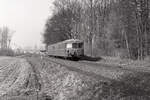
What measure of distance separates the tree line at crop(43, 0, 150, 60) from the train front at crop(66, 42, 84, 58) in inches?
177

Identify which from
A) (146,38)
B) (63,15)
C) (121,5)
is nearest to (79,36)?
(63,15)

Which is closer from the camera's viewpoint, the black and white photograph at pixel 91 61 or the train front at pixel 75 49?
the black and white photograph at pixel 91 61

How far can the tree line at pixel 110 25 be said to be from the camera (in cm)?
2630

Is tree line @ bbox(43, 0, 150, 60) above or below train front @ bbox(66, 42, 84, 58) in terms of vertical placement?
above

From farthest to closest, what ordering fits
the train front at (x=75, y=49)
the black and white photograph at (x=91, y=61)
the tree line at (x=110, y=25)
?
the train front at (x=75, y=49), the tree line at (x=110, y=25), the black and white photograph at (x=91, y=61)

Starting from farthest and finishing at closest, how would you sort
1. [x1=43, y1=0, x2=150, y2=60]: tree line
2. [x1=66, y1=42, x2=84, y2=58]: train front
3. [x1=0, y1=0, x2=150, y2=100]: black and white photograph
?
[x1=66, y1=42, x2=84, y2=58]: train front
[x1=43, y1=0, x2=150, y2=60]: tree line
[x1=0, y1=0, x2=150, y2=100]: black and white photograph

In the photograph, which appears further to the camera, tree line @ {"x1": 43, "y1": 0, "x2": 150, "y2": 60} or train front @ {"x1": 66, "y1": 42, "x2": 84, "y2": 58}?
train front @ {"x1": 66, "y1": 42, "x2": 84, "y2": 58}

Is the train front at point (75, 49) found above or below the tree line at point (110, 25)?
below

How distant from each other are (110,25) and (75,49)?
732 cm

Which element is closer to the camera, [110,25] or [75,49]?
[75,49]

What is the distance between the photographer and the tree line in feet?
86.3

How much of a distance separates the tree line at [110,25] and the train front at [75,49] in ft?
14.8

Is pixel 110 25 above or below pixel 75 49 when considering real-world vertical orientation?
above

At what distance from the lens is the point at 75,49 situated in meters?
29.4
